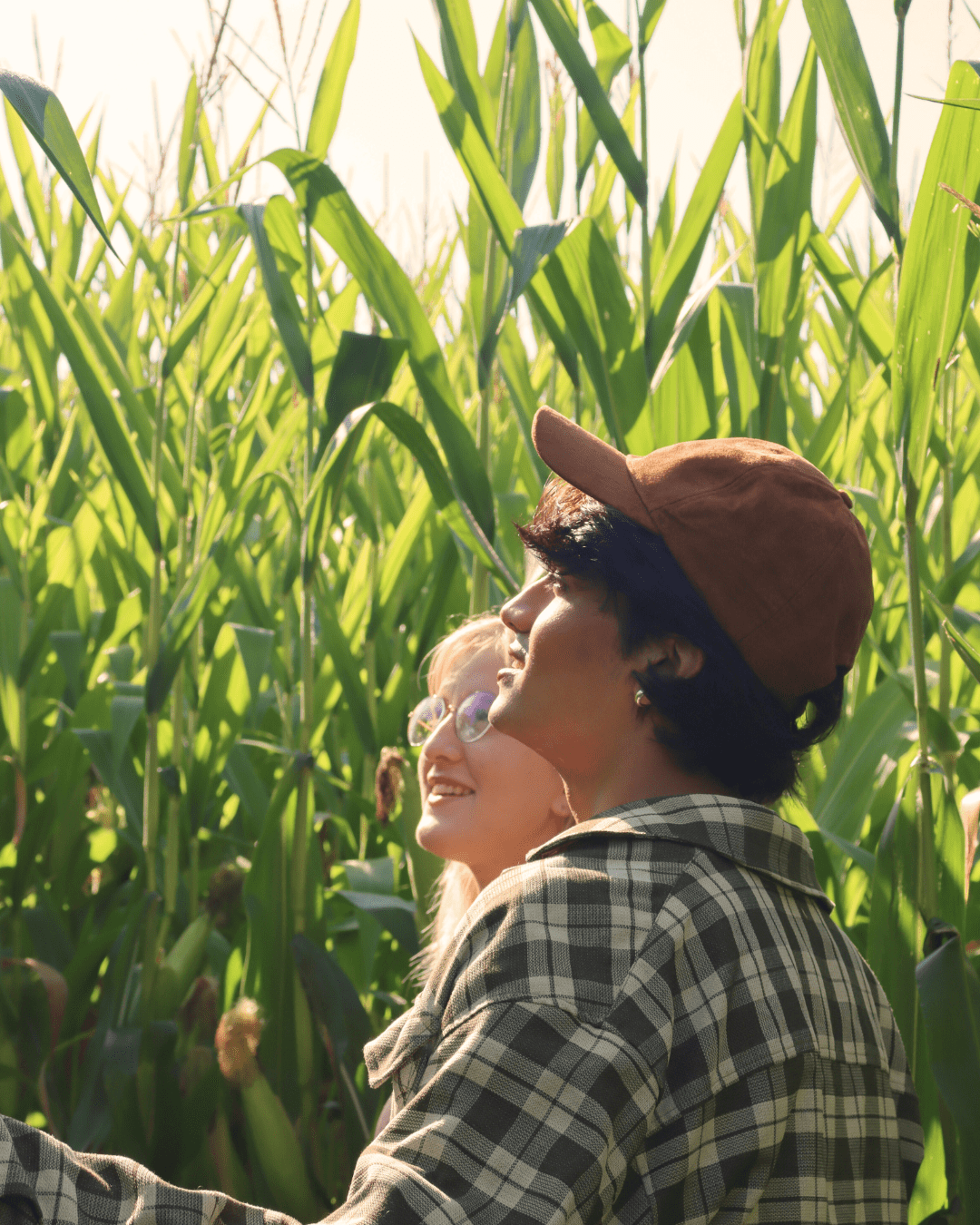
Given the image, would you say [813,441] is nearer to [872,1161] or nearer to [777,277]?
[777,277]

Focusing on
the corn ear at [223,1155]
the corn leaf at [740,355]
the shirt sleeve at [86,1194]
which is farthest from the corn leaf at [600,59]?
the corn ear at [223,1155]

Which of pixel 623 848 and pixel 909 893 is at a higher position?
pixel 623 848

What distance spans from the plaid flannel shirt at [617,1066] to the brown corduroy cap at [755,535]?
0.14 metres

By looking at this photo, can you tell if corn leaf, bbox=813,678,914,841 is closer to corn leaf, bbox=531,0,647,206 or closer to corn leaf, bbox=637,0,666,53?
corn leaf, bbox=531,0,647,206

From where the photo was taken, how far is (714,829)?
2.34ft

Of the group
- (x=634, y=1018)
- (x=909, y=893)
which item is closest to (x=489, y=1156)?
(x=634, y=1018)

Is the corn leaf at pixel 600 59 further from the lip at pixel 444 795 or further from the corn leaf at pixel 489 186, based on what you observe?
the lip at pixel 444 795

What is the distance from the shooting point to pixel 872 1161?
754 mm

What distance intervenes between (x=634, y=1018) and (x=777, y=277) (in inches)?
40.6

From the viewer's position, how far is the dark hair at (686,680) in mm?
781

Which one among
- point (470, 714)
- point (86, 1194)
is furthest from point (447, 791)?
point (86, 1194)

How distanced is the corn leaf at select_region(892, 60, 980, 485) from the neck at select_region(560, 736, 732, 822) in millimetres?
448

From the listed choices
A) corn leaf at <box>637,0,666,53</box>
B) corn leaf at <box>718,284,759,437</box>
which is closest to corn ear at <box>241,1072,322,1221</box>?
corn leaf at <box>718,284,759,437</box>

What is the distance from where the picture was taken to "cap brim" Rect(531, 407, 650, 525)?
81 cm
